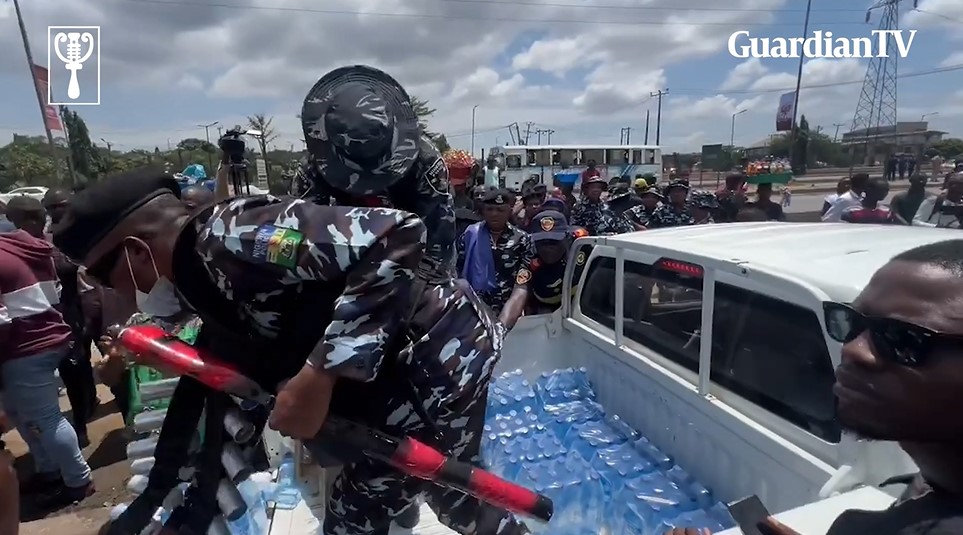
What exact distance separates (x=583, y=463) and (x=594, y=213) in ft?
14.0

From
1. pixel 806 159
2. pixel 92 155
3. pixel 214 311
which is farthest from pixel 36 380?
pixel 806 159

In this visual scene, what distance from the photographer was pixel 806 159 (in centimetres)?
3459

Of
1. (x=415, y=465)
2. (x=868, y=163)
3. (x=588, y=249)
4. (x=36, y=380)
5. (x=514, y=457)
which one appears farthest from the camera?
(x=868, y=163)

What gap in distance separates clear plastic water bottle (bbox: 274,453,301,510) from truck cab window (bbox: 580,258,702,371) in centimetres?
166

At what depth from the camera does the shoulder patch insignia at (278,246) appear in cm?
125

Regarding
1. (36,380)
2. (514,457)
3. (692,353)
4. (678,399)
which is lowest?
(514,457)

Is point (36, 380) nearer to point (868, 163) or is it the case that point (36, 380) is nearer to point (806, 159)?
point (868, 163)

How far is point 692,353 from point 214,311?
183 cm

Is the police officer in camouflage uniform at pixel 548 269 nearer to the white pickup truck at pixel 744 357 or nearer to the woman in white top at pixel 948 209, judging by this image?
the white pickup truck at pixel 744 357

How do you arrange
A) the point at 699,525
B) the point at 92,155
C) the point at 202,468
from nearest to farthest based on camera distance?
the point at 202,468 → the point at 699,525 → the point at 92,155

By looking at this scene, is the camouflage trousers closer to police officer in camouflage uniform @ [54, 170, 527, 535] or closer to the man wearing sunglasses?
police officer in camouflage uniform @ [54, 170, 527, 535]

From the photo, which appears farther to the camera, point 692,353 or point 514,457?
point 514,457

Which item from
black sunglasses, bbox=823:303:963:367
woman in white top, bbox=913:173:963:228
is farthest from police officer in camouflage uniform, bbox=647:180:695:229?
black sunglasses, bbox=823:303:963:367

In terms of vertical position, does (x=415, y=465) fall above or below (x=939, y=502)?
below
